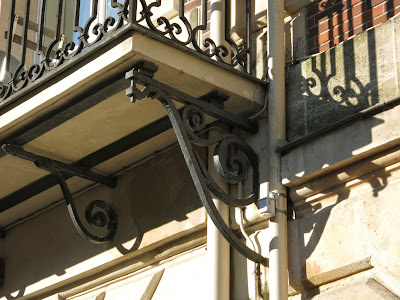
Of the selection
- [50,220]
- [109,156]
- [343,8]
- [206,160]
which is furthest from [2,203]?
[343,8]

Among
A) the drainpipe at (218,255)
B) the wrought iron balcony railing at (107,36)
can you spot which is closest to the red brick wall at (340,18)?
the wrought iron balcony railing at (107,36)

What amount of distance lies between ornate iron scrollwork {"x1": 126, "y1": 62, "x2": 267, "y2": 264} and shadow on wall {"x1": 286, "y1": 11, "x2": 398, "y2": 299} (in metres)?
0.26

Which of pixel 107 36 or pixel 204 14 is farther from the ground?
pixel 204 14

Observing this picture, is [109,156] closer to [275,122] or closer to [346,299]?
[275,122]

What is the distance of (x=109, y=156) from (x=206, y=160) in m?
0.59

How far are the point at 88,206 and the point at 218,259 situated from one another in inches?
41.6

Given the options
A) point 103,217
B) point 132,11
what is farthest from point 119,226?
point 132,11

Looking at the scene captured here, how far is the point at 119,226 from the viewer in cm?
617

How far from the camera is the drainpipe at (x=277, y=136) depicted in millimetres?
5105

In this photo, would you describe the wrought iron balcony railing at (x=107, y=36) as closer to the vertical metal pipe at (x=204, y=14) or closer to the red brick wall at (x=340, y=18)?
the vertical metal pipe at (x=204, y=14)

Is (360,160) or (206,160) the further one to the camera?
(206,160)

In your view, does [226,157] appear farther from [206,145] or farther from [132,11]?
[132,11]

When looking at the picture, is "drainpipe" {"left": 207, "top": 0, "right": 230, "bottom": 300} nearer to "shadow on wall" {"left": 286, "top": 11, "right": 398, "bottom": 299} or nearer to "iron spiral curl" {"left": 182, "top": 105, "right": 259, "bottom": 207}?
"iron spiral curl" {"left": 182, "top": 105, "right": 259, "bottom": 207}

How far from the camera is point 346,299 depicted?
486 cm
